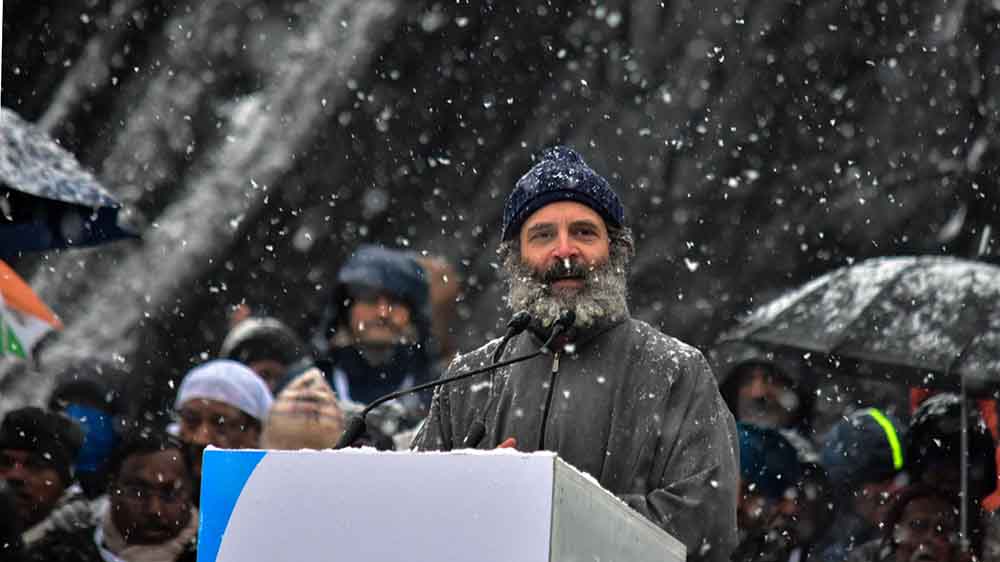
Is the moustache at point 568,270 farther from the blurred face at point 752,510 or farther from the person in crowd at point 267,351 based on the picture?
the person in crowd at point 267,351

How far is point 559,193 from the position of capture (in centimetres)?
605

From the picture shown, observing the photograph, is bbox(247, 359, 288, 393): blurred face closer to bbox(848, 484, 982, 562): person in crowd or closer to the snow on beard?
bbox(848, 484, 982, 562): person in crowd

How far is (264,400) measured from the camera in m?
8.63

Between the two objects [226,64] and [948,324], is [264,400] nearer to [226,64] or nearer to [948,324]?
[948,324]

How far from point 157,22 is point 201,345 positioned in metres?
2.58

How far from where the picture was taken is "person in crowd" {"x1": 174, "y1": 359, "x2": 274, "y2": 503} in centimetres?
852

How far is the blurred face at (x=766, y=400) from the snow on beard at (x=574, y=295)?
10.2ft

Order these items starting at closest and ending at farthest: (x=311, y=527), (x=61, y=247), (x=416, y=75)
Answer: (x=311, y=527), (x=61, y=247), (x=416, y=75)

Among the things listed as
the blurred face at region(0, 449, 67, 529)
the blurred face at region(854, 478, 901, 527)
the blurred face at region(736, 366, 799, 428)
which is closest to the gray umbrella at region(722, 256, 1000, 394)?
the blurred face at region(736, 366, 799, 428)

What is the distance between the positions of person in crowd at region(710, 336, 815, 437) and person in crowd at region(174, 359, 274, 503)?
73.7 inches

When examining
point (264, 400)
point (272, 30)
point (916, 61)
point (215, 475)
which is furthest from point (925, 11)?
point (215, 475)

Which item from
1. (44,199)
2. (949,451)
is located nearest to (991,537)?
(949,451)

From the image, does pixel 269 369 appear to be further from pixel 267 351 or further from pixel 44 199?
pixel 44 199

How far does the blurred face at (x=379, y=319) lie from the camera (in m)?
8.91
